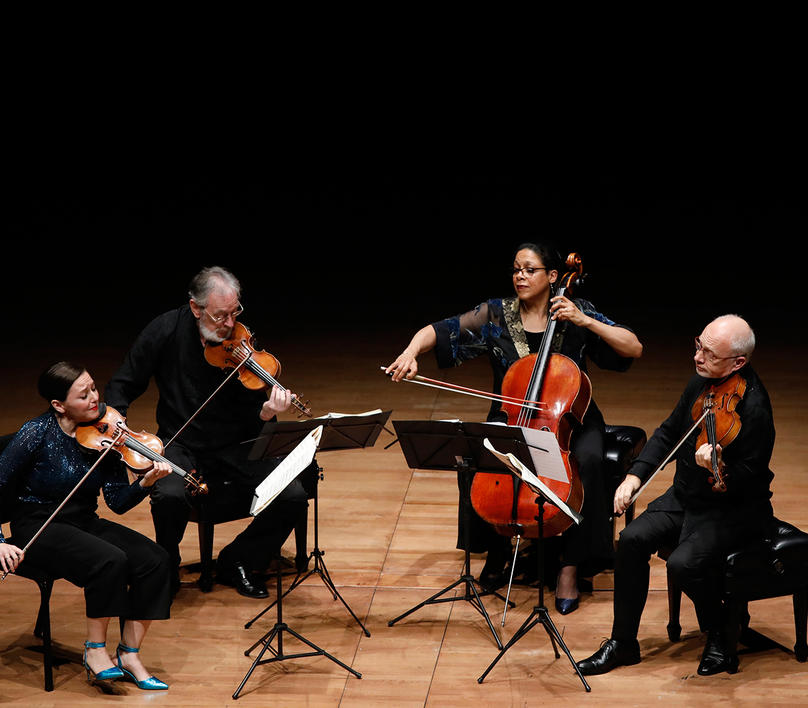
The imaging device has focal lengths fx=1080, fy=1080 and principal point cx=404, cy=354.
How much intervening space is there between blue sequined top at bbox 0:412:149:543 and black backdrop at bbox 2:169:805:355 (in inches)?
216

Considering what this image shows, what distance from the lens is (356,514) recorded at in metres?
4.58

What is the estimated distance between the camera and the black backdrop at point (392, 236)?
9.29 metres

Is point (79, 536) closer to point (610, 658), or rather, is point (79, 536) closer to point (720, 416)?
point (610, 658)

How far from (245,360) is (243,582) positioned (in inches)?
31.6

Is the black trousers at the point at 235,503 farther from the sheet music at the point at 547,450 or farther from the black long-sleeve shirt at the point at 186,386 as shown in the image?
the sheet music at the point at 547,450

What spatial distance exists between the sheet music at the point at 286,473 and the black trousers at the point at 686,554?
Result: 1025 mm

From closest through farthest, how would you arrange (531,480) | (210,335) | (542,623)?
(531,480) → (542,623) → (210,335)

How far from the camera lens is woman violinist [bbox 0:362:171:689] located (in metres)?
3.17

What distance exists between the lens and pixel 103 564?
3158 mm

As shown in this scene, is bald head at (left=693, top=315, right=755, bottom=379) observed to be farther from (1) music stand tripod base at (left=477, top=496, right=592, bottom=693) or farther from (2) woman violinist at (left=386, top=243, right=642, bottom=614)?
(1) music stand tripod base at (left=477, top=496, right=592, bottom=693)

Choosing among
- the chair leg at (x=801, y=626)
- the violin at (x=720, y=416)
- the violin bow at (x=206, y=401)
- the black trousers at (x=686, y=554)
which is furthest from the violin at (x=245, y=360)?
the chair leg at (x=801, y=626)

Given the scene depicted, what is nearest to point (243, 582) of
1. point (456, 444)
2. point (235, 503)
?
point (235, 503)

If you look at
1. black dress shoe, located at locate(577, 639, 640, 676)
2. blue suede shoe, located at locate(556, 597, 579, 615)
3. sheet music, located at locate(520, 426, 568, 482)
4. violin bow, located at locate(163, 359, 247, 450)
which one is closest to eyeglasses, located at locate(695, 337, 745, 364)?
sheet music, located at locate(520, 426, 568, 482)

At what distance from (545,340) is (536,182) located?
7710 mm
